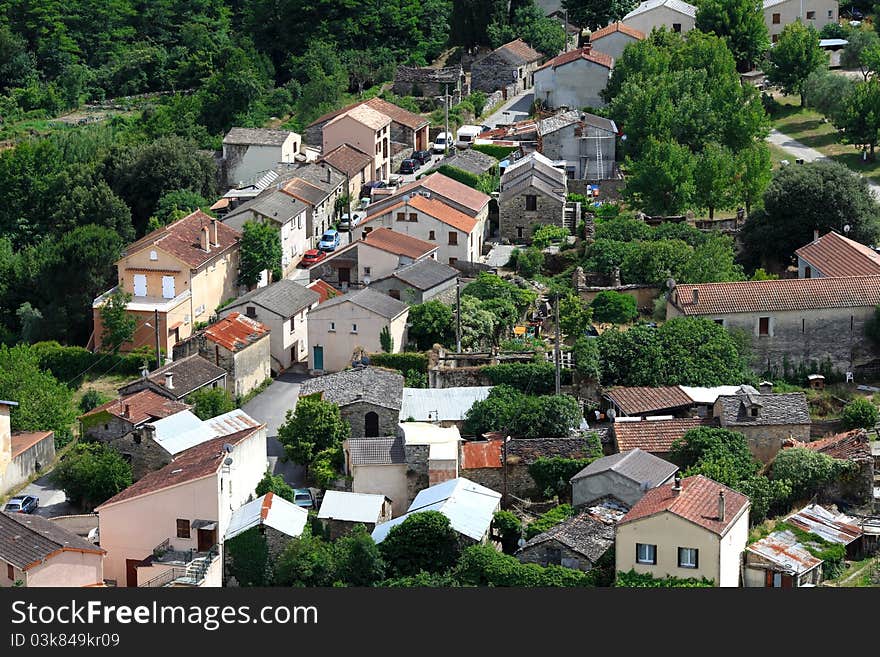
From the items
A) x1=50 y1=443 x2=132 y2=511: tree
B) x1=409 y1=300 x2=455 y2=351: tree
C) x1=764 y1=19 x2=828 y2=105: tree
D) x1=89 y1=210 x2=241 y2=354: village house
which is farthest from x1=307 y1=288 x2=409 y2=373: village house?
x1=764 y1=19 x2=828 y2=105: tree

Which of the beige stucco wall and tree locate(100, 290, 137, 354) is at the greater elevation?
the beige stucco wall

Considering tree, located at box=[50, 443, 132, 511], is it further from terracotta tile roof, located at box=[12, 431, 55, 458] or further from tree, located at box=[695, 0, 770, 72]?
tree, located at box=[695, 0, 770, 72]

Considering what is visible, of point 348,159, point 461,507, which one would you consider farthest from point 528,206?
point 461,507

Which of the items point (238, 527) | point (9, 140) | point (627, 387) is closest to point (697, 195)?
point (627, 387)

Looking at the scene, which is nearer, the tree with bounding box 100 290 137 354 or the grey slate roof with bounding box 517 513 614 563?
the grey slate roof with bounding box 517 513 614 563

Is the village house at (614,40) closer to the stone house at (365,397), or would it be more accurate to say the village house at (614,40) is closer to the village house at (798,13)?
the village house at (798,13)

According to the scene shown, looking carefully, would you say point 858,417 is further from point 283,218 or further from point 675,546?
point 283,218
